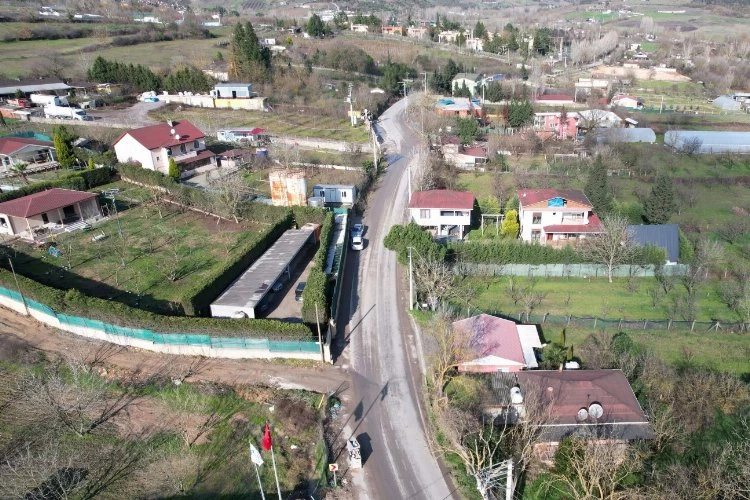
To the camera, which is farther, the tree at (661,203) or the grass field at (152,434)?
the tree at (661,203)

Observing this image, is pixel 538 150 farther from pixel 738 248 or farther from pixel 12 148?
pixel 12 148

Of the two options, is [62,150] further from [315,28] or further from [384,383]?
[315,28]

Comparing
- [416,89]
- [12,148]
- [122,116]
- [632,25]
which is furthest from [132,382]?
[632,25]

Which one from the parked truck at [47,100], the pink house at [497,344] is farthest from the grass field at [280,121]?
the pink house at [497,344]

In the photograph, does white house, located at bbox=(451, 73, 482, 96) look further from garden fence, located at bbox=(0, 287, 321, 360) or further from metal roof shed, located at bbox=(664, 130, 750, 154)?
garden fence, located at bbox=(0, 287, 321, 360)

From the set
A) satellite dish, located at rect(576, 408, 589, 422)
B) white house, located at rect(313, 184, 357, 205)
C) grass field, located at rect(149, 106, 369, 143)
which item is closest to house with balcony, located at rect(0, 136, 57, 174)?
grass field, located at rect(149, 106, 369, 143)

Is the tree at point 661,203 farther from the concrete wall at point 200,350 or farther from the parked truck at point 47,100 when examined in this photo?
the parked truck at point 47,100

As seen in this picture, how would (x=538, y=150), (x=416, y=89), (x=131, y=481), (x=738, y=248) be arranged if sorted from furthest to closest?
(x=416, y=89)
(x=538, y=150)
(x=738, y=248)
(x=131, y=481)
